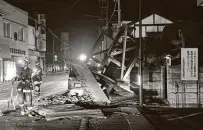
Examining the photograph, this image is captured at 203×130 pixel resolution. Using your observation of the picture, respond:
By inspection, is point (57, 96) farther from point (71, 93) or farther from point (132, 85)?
point (132, 85)

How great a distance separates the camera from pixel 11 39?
1068 inches

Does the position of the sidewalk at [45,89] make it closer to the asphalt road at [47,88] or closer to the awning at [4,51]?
the asphalt road at [47,88]

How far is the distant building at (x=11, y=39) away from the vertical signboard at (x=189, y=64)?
16.4 metres

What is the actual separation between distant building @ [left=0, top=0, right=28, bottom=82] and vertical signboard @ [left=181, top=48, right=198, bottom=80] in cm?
1636

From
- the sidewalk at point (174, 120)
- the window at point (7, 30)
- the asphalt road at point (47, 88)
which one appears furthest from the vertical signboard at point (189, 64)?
the window at point (7, 30)

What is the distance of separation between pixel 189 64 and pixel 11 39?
19452 millimetres

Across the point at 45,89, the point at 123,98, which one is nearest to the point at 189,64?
the point at 123,98

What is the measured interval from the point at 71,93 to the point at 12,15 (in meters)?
15.4

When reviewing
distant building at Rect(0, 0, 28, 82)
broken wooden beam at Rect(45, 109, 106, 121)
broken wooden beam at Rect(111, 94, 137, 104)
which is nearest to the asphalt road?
distant building at Rect(0, 0, 28, 82)

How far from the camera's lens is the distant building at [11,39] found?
80.0 ft

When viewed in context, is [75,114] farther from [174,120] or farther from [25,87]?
[174,120]

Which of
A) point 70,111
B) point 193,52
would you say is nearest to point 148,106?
point 193,52

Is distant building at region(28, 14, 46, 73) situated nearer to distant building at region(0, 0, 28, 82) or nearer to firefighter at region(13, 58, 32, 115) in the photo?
distant building at region(0, 0, 28, 82)

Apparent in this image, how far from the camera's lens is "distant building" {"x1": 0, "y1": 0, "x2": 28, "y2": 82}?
960 inches
